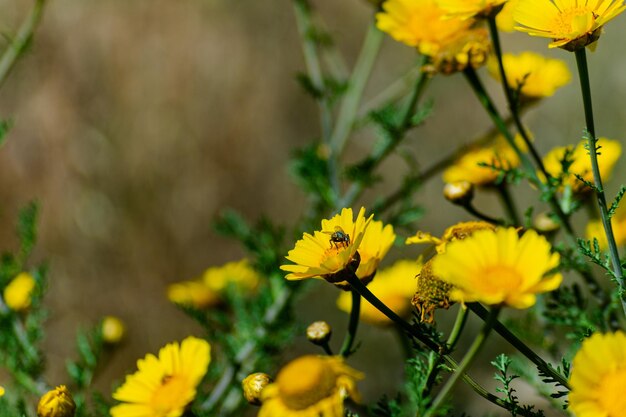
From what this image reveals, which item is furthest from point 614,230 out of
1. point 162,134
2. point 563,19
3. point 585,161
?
point 162,134

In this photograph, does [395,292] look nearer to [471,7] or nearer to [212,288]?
[212,288]

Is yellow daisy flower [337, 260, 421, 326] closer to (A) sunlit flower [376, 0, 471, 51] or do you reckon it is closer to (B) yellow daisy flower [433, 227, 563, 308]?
(A) sunlit flower [376, 0, 471, 51]

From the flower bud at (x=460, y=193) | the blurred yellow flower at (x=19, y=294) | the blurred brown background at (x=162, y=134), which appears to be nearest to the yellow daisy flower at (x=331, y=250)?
the flower bud at (x=460, y=193)

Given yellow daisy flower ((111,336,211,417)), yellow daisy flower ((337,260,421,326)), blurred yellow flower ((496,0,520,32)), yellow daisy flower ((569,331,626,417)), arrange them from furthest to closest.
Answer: yellow daisy flower ((337,260,421,326)) → blurred yellow flower ((496,0,520,32)) → yellow daisy flower ((111,336,211,417)) → yellow daisy flower ((569,331,626,417))

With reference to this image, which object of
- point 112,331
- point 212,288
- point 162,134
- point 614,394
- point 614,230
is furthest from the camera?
point 162,134

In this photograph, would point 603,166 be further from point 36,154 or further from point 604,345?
point 36,154

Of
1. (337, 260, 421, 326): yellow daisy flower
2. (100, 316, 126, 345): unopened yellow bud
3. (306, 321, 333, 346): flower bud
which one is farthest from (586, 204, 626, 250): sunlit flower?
(100, 316, 126, 345): unopened yellow bud
